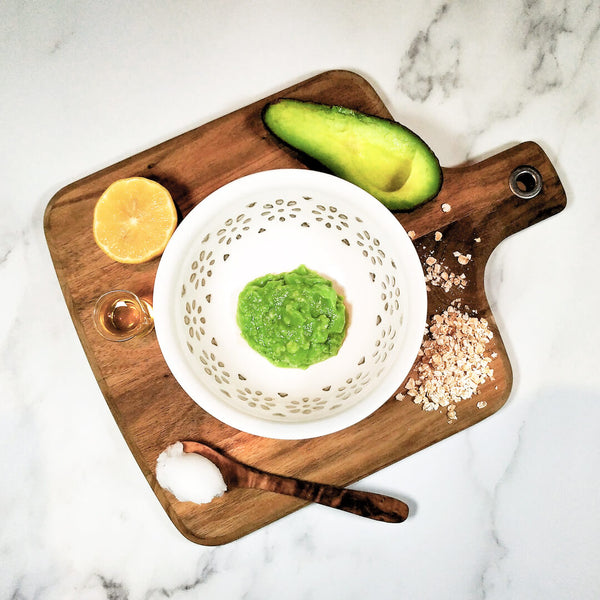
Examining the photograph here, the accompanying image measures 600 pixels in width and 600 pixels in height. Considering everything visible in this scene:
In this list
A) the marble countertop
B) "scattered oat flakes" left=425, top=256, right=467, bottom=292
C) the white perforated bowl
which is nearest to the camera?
the white perforated bowl

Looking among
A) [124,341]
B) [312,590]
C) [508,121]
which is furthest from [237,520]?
[508,121]

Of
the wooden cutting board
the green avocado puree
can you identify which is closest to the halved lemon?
the wooden cutting board

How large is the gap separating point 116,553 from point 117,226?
32.6 inches

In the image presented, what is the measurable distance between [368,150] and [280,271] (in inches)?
13.7

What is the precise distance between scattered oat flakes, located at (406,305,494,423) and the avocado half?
29 cm

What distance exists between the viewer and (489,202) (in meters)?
1.39

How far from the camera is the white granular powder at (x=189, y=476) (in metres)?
1.28

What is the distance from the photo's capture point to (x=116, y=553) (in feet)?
5.02

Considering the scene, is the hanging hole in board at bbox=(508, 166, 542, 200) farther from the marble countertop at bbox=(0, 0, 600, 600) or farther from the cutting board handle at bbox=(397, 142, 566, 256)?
the marble countertop at bbox=(0, 0, 600, 600)

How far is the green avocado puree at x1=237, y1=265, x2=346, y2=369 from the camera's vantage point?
1.23 metres

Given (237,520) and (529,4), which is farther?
(529,4)

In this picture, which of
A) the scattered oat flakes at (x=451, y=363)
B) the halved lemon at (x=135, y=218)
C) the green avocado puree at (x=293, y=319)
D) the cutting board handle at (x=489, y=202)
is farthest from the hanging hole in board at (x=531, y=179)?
the halved lemon at (x=135, y=218)

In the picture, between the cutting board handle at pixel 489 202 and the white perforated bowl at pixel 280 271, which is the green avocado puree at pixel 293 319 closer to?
the white perforated bowl at pixel 280 271

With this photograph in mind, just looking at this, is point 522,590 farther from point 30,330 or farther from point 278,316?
point 30,330
